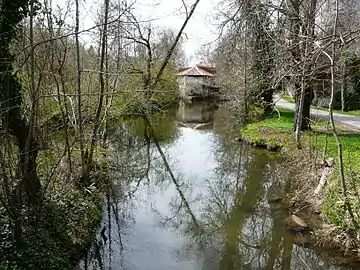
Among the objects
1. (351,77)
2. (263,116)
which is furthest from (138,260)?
(351,77)

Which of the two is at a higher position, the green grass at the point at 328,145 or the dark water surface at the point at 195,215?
the green grass at the point at 328,145

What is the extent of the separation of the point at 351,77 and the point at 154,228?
81.9 ft

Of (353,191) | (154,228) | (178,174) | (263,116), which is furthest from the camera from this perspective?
(263,116)

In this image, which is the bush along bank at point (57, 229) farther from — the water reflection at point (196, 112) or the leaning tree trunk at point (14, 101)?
the water reflection at point (196, 112)

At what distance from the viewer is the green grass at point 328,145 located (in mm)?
8719

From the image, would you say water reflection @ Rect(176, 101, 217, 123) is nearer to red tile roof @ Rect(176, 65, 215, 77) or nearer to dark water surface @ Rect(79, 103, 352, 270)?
red tile roof @ Rect(176, 65, 215, 77)

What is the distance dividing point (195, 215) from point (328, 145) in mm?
6280

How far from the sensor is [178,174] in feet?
48.0

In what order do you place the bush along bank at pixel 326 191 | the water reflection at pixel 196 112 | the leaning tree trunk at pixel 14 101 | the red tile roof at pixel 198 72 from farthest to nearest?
the red tile roof at pixel 198 72
the water reflection at pixel 196 112
the bush along bank at pixel 326 191
the leaning tree trunk at pixel 14 101

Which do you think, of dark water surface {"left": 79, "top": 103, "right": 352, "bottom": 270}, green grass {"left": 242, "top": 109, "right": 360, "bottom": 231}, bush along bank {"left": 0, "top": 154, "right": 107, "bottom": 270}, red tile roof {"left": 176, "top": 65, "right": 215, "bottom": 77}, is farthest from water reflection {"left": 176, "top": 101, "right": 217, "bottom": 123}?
bush along bank {"left": 0, "top": 154, "right": 107, "bottom": 270}

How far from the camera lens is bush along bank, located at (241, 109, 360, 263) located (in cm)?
817

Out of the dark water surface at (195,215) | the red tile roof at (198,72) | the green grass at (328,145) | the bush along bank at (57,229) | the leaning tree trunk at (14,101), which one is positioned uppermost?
the red tile roof at (198,72)

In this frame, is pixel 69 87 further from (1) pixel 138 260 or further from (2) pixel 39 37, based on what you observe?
(1) pixel 138 260

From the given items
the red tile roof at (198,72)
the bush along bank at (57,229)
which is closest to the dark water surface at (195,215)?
the bush along bank at (57,229)
